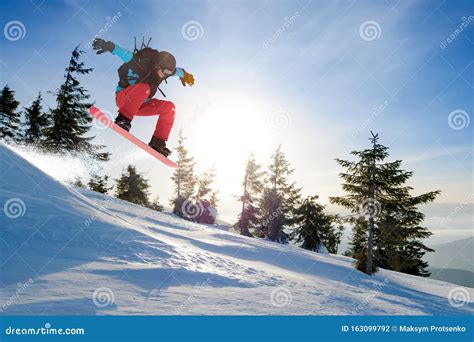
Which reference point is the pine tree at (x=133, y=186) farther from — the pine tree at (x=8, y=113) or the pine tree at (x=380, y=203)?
the pine tree at (x=380, y=203)

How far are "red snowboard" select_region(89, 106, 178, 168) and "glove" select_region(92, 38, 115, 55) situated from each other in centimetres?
125

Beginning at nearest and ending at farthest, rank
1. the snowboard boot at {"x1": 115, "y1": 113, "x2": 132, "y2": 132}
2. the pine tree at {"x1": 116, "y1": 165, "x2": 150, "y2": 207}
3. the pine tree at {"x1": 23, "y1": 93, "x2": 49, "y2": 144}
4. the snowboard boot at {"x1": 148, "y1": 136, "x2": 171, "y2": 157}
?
the snowboard boot at {"x1": 115, "y1": 113, "x2": 132, "y2": 132}
the snowboard boot at {"x1": 148, "y1": 136, "x2": 171, "y2": 157}
the pine tree at {"x1": 23, "y1": 93, "x2": 49, "y2": 144}
the pine tree at {"x1": 116, "y1": 165, "x2": 150, "y2": 207}

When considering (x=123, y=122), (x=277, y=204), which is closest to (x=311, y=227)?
(x=277, y=204)

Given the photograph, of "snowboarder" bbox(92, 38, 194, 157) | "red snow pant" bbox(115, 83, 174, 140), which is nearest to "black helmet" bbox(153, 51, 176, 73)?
"snowboarder" bbox(92, 38, 194, 157)

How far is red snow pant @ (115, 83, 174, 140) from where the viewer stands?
17.7 feet

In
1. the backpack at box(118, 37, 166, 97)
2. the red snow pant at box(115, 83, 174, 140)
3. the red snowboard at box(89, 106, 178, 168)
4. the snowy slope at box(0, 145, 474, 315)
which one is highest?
the backpack at box(118, 37, 166, 97)

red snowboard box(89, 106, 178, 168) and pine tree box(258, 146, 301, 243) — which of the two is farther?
pine tree box(258, 146, 301, 243)

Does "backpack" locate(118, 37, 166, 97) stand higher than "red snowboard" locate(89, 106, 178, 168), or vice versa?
"backpack" locate(118, 37, 166, 97)

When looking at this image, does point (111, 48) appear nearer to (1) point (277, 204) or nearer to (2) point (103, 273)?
(2) point (103, 273)

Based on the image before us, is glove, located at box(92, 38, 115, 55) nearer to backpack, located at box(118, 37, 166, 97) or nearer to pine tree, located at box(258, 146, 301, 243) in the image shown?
backpack, located at box(118, 37, 166, 97)

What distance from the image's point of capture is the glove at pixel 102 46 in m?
5.09

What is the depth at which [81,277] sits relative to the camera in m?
4.52
